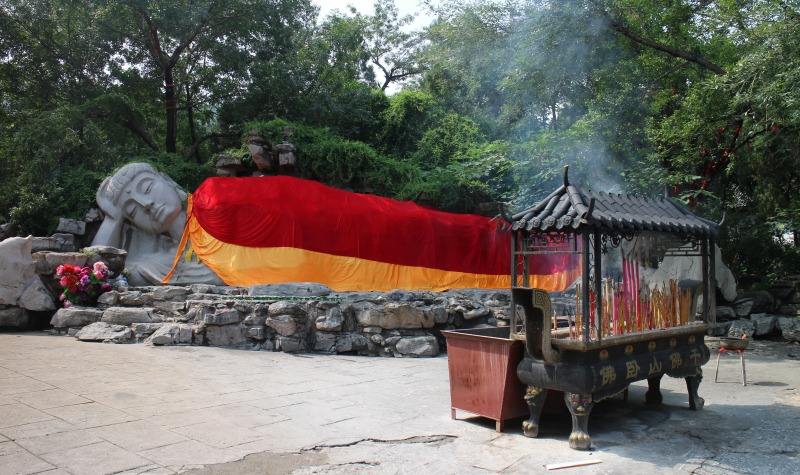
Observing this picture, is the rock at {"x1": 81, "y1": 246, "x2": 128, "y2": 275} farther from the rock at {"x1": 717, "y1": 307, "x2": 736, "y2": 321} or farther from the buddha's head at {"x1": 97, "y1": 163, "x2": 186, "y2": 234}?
the rock at {"x1": 717, "y1": 307, "x2": 736, "y2": 321}

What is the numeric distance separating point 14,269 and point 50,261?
24.2 inches

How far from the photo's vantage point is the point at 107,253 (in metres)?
10.4

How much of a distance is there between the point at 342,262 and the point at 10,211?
778 centimetres

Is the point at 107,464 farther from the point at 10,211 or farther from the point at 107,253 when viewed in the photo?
the point at 10,211

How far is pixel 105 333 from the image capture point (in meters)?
8.20

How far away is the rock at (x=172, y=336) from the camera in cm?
778

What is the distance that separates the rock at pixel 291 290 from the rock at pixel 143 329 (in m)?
1.58

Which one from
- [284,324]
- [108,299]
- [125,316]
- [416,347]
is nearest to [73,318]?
[108,299]

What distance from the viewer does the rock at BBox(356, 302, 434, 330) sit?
8266 millimetres

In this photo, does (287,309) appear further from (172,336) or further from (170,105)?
(170,105)

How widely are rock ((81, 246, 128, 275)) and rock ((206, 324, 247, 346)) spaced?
347cm

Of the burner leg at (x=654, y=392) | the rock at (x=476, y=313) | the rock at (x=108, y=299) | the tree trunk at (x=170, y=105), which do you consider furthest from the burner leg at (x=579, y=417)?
the tree trunk at (x=170, y=105)

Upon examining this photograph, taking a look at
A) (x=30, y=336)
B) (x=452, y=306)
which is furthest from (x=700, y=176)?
(x=30, y=336)

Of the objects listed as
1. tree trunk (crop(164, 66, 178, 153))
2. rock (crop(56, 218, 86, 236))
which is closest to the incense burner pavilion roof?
rock (crop(56, 218, 86, 236))
